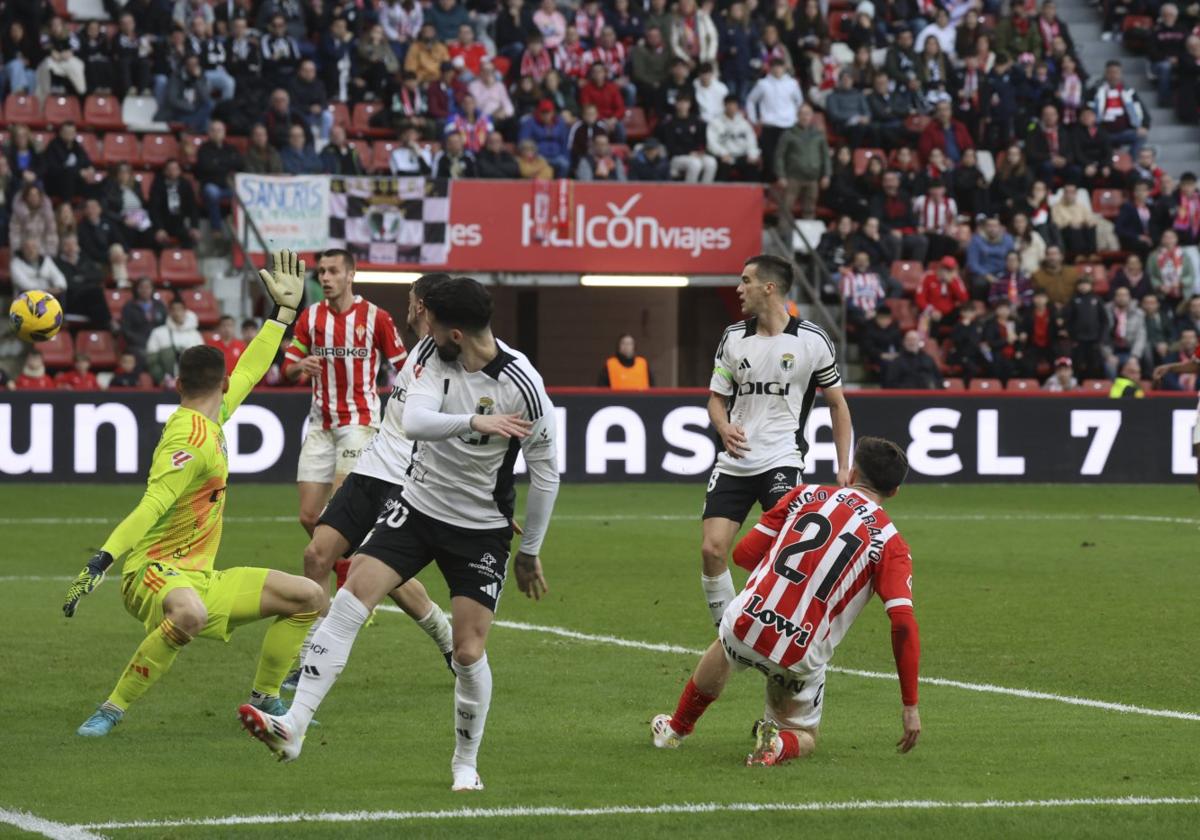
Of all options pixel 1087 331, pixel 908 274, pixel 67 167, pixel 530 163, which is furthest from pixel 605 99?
pixel 67 167

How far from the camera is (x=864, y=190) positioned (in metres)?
29.0

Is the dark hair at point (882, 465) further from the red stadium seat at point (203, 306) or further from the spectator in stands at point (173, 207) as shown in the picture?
the spectator in stands at point (173, 207)

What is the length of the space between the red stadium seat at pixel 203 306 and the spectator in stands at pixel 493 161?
4.18 m

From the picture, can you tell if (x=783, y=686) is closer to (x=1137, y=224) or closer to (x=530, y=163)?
(x=530, y=163)

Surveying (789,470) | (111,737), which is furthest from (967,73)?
(111,737)

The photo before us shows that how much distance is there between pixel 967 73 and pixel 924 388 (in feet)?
25.4

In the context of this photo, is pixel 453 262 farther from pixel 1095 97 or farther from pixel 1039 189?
pixel 1095 97

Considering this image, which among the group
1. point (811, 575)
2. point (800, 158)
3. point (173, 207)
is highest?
point (800, 158)

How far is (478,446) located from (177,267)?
63.8 feet

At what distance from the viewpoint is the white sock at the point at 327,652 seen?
7320mm

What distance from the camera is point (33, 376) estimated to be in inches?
920

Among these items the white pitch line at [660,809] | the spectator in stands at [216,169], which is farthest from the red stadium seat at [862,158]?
the white pitch line at [660,809]

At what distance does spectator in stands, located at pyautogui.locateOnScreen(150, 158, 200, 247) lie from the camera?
26.0m

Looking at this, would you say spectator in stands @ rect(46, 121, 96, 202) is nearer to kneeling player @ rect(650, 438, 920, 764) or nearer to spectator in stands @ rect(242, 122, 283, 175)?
spectator in stands @ rect(242, 122, 283, 175)
